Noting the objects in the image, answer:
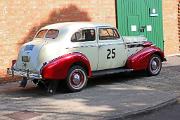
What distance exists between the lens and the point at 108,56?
13.1m

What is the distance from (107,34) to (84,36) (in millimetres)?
865

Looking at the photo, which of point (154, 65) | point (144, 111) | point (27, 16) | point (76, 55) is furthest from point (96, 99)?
point (27, 16)

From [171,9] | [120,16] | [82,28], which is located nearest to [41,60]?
[82,28]

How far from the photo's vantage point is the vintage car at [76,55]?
11742mm

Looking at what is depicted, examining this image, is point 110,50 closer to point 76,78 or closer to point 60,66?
point 76,78

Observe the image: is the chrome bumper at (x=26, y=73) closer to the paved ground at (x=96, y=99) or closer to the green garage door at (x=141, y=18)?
the paved ground at (x=96, y=99)

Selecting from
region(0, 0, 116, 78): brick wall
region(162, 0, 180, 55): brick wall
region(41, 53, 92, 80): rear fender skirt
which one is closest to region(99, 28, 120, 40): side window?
region(41, 53, 92, 80): rear fender skirt

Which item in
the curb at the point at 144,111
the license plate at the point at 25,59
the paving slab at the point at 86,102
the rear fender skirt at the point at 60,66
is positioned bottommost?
the curb at the point at 144,111

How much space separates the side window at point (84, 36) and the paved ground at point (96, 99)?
138 cm

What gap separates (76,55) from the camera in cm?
1211

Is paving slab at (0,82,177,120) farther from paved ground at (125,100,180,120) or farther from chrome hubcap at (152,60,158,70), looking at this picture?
chrome hubcap at (152,60,158,70)

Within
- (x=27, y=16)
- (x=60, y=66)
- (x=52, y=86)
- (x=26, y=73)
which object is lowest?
(x=52, y=86)

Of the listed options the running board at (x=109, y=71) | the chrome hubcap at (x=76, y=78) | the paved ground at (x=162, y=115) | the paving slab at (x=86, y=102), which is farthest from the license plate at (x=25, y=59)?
the paved ground at (x=162, y=115)

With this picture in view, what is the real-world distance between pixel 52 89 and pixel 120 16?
6.32 m
